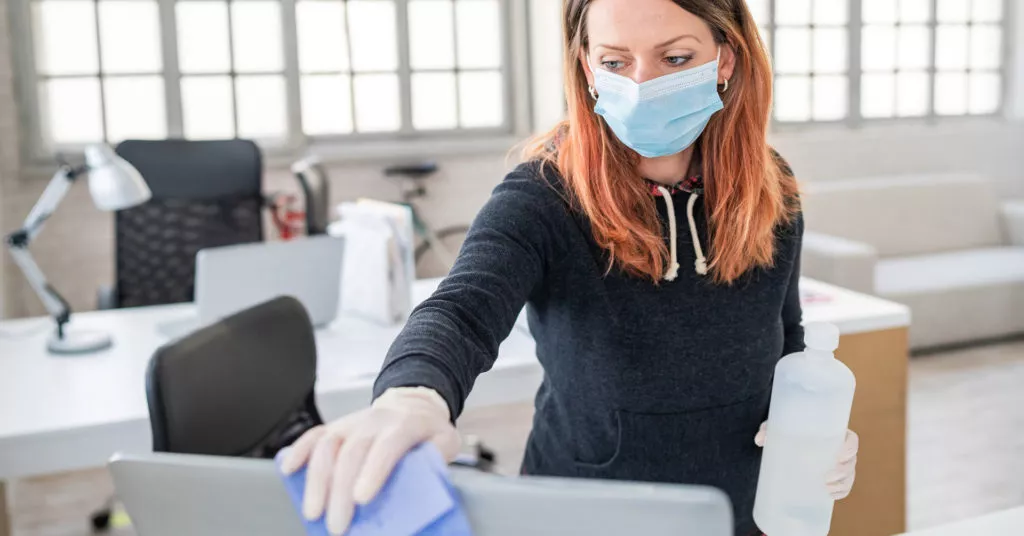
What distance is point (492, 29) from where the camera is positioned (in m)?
5.71

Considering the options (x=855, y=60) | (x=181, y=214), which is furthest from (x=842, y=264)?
Result: (x=181, y=214)

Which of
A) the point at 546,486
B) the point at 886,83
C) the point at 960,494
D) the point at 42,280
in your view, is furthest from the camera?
the point at 886,83

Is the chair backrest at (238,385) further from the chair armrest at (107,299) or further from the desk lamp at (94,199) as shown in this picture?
the chair armrest at (107,299)

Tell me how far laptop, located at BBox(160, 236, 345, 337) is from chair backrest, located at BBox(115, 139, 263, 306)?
1.03m

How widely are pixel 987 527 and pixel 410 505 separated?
0.90m

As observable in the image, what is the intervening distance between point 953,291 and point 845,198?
0.83 meters

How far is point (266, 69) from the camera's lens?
17.1ft

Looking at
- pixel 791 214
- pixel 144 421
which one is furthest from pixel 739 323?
pixel 144 421

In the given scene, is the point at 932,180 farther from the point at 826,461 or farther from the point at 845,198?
the point at 826,461

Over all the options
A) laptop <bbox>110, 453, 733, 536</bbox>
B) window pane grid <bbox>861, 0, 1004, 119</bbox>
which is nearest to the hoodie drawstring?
laptop <bbox>110, 453, 733, 536</bbox>

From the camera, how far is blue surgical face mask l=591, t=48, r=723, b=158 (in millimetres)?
1194

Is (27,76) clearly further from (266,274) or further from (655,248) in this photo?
(655,248)

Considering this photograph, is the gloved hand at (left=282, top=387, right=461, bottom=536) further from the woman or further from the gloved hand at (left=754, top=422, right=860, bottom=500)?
the gloved hand at (left=754, top=422, right=860, bottom=500)

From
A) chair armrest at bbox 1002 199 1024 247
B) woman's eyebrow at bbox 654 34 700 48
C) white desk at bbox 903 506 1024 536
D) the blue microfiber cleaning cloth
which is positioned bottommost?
chair armrest at bbox 1002 199 1024 247
